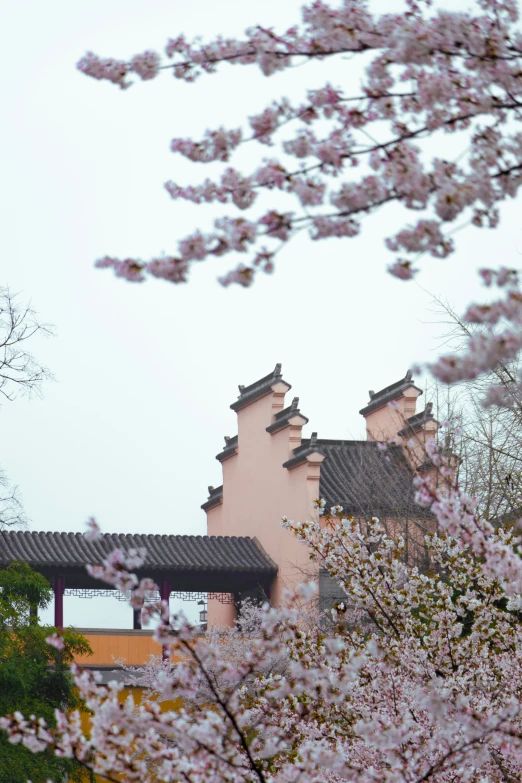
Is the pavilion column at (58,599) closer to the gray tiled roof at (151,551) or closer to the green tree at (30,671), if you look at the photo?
the gray tiled roof at (151,551)

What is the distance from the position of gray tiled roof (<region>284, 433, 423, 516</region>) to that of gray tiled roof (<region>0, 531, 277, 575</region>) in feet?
7.36

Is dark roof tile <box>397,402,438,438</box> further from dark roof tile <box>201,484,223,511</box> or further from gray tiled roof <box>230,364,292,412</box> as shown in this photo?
dark roof tile <box>201,484,223,511</box>

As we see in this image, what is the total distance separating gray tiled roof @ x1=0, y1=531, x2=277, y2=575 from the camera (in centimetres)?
2281

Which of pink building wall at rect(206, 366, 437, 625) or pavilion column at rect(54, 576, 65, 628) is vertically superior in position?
pink building wall at rect(206, 366, 437, 625)

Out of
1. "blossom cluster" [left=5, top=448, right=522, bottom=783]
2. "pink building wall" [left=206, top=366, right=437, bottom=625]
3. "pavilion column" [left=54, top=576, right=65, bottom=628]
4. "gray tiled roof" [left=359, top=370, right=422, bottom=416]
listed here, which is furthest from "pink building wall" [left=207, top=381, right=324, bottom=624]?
"blossom cluster" [left=5, top=448, right=522, bottom=783]

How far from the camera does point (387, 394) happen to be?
26500 millimetres

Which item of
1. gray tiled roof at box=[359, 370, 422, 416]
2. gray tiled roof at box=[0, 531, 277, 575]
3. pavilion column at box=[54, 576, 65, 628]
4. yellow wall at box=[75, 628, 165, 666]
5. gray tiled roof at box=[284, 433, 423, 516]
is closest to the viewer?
gray tiled roof at box=[284, 433, 423, 516]

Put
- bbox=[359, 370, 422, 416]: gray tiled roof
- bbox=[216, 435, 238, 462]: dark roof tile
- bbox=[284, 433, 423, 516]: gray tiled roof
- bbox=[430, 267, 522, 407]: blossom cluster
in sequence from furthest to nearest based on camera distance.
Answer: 1. bbox=[216, 435, 238, 462]: dark roof tile
2. bbox=[359, 370, 422, 416]: gray tiled roof
3. bbox=[284, 433, 423, 516]: gray tiled roof
4. bbox=[430, 267, 522, 407]: blossom cluster

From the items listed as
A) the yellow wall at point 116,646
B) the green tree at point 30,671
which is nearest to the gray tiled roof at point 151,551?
the yellow wall at point 116,646

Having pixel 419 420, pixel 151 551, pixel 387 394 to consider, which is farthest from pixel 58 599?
pixel 387 394

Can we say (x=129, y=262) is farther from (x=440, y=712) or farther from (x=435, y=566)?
(x=435, y=566)

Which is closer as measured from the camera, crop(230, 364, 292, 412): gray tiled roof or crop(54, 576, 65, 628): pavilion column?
crop(54, 576, 65, 628): pavilion column

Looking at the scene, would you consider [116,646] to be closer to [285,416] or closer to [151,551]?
[151,551]

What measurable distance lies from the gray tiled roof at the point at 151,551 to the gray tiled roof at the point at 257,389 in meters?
3.71
